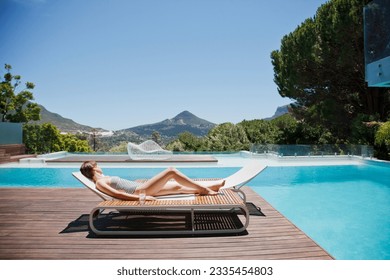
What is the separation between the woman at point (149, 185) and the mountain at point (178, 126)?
77662 mm

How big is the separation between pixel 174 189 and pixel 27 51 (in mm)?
2863

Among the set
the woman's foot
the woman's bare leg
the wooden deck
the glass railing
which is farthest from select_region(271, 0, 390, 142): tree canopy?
the woman's bare leg

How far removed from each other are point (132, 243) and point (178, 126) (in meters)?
95.8

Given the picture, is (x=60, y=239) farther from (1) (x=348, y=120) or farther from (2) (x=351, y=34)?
(1) (x=348, y=120)

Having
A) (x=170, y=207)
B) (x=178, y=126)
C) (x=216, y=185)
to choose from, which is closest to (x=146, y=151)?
(x=216, y=185)

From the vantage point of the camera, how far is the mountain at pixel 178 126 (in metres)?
85.7

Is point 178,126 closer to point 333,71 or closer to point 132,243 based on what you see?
point 333,71

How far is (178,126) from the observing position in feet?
325

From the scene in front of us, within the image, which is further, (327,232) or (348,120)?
(348,120)

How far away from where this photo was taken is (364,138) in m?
14.7

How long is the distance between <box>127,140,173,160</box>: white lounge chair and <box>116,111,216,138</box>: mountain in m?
68.3

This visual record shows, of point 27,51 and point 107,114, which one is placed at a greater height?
point 107,114

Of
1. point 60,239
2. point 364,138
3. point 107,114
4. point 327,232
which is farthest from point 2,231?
point 107,114

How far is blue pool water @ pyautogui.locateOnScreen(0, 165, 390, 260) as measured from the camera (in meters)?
4.89
